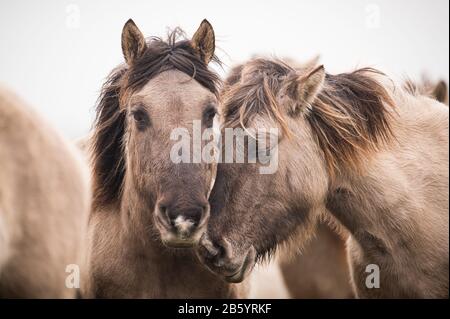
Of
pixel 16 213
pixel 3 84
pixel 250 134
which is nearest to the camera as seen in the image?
pixel 16 213

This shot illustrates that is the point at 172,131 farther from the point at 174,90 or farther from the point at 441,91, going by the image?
the point at 441,91

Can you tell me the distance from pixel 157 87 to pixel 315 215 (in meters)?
1.68

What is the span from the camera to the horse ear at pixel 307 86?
389 centimetres

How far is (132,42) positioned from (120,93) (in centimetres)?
47

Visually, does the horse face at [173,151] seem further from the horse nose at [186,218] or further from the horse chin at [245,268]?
the horse chin at [245,268]

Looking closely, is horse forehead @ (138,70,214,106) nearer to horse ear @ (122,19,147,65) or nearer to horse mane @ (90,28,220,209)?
horse mane @ (90,28,220,209)

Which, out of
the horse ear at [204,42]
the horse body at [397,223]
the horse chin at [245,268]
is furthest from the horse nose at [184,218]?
the horse ear at [204,42]

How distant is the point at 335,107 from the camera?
4.17 m

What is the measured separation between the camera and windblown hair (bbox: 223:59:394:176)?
3.97 meters

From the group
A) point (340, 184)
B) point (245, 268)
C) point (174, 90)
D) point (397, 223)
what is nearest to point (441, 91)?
point (397, 223)

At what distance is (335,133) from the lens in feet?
13.6

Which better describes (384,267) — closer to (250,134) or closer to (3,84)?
(250,134)

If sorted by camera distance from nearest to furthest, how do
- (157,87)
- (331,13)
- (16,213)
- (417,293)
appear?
(16,213) < (157,87) < (417,293) < (331,13)
